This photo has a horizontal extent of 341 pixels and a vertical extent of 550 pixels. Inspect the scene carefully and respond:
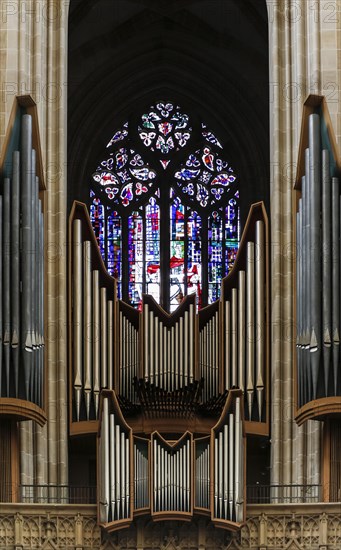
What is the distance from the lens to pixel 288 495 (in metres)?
30.0

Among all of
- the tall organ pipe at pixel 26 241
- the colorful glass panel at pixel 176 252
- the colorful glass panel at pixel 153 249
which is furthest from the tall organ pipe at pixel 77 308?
the colorful glass panel at pixel 176 252

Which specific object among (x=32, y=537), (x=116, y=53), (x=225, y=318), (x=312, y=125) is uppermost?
(x=116, y=53)

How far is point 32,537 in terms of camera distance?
28.3 m

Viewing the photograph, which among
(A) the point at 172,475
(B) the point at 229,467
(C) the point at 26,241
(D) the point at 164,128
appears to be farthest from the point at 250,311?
(D) the point at 164,128

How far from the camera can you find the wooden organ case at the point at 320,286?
2861cm

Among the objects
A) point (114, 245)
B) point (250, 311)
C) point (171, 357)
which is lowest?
point (171, 357)

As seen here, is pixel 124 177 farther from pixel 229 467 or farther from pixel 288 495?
pixel 229 467

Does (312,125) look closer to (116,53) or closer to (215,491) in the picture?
(215,491)

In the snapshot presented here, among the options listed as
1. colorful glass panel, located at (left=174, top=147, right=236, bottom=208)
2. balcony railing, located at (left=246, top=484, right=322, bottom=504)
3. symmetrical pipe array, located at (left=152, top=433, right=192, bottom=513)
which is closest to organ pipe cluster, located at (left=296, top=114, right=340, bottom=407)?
balcony railing, located at (left=246, top=484, right=322, bottom=504)

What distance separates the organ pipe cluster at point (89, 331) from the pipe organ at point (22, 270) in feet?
3.38

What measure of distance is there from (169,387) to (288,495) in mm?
2703

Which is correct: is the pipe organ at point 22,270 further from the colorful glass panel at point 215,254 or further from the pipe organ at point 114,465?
the colorful glass panel at point 215,254

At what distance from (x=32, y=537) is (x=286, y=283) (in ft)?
17.6

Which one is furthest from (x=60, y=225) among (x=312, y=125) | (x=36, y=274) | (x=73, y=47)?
(x=73, y=47)
